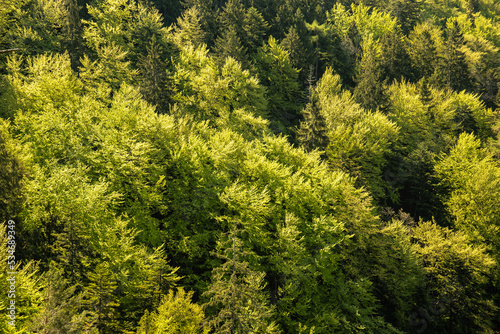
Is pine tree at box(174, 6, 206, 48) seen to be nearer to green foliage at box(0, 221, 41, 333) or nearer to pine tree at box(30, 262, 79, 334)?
green foliage at box(0, 221, 41, 333)

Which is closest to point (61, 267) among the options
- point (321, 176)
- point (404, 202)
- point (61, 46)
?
point (321, 176)

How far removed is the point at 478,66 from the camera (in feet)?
252

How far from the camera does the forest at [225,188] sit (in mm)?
22594

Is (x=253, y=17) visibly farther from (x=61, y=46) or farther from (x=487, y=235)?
(x=487, y=235)

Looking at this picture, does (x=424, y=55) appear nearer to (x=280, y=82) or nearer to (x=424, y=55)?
(x=424, y=55)

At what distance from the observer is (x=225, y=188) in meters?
31.5

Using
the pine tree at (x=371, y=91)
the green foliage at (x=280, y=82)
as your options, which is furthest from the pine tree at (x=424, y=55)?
the green foliage at (x=280, y=82)

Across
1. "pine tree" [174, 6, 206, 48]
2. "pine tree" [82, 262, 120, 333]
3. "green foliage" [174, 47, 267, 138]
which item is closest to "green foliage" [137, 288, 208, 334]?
"pine tree" [82, 262, 120, 333]

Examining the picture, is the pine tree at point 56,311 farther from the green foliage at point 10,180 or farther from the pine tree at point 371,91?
the pine tree at point 371,91

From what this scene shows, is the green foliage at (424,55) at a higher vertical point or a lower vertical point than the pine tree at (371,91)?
higher

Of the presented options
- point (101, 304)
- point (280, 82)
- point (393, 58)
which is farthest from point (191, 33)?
point (101, 304)

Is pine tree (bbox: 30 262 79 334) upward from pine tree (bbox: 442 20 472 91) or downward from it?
downward

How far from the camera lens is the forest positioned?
22594 millimetres

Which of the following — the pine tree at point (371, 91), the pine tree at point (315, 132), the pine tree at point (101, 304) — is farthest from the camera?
the pine tree at point (371, 91)
